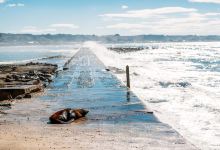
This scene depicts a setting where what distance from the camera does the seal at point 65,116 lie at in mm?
20844

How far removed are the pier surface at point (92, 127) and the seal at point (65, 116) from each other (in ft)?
1.32

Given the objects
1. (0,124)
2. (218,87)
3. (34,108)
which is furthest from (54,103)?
(218,87)

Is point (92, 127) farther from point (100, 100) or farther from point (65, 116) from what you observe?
point (100, 100)

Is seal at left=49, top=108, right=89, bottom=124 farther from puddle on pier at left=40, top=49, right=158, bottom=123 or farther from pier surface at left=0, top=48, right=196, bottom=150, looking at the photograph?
puddle on pier at left=40, top=49, right=158, bottom=123

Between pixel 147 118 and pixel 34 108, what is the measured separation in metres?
7.41

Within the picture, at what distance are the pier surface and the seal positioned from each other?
1.32 ft

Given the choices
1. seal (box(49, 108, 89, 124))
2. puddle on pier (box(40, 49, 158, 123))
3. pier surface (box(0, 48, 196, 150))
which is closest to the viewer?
pier surface (box(0, 48, 196, 150))

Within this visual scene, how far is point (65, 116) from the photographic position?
21.3 m

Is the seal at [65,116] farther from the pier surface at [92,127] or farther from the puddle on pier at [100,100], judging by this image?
the puddle on pier at [100,100]

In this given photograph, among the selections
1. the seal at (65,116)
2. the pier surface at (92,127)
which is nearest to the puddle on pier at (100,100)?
the pier surface at (92,127)

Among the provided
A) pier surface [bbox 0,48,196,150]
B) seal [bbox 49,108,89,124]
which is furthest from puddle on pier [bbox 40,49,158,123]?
seal [bbox 49,108,89,124]

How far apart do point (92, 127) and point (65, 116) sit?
2.22m

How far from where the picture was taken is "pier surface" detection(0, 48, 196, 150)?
53.5 ft

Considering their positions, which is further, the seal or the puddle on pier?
the puddle on pier
